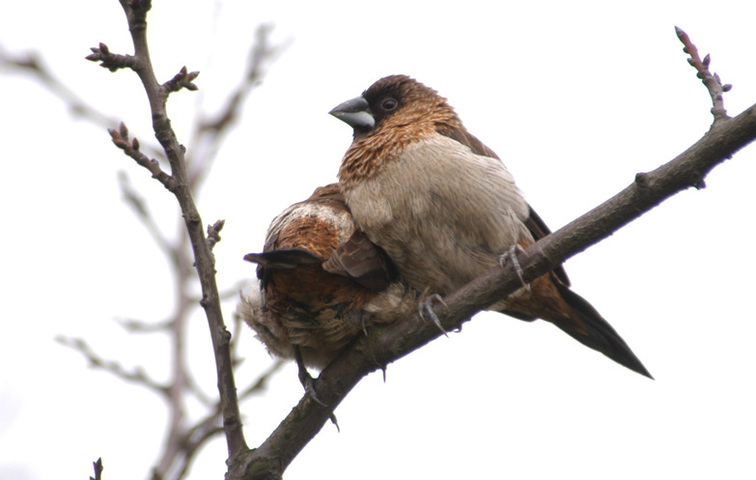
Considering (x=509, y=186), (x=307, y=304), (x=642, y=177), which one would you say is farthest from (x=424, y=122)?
(x=642, y=177)

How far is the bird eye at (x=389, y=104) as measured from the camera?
438cm

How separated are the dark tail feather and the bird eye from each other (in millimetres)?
1272

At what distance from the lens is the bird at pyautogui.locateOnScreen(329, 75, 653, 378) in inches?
142

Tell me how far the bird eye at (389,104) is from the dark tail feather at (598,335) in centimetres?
127

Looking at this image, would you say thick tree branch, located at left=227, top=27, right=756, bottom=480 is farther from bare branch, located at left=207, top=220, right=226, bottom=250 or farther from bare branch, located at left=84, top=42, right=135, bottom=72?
bare branch, located at left=84, top=42, right=135, bottom=72

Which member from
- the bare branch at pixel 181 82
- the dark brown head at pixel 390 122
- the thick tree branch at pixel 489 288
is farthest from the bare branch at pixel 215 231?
the dark brown head at pixel 390 122

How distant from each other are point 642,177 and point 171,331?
5.98 feet

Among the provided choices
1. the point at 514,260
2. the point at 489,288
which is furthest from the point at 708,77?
the point at 489,288

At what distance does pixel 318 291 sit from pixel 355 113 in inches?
53.8

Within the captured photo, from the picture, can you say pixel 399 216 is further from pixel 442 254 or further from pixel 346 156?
pixel 346 156

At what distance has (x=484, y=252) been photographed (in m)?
3.63

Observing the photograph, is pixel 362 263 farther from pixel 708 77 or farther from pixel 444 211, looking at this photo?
pixel 708 77

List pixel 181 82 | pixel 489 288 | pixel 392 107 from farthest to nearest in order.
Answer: pixel 392 107 → pixel 489 288 → pixel 181 82

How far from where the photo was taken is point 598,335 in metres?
4.23
